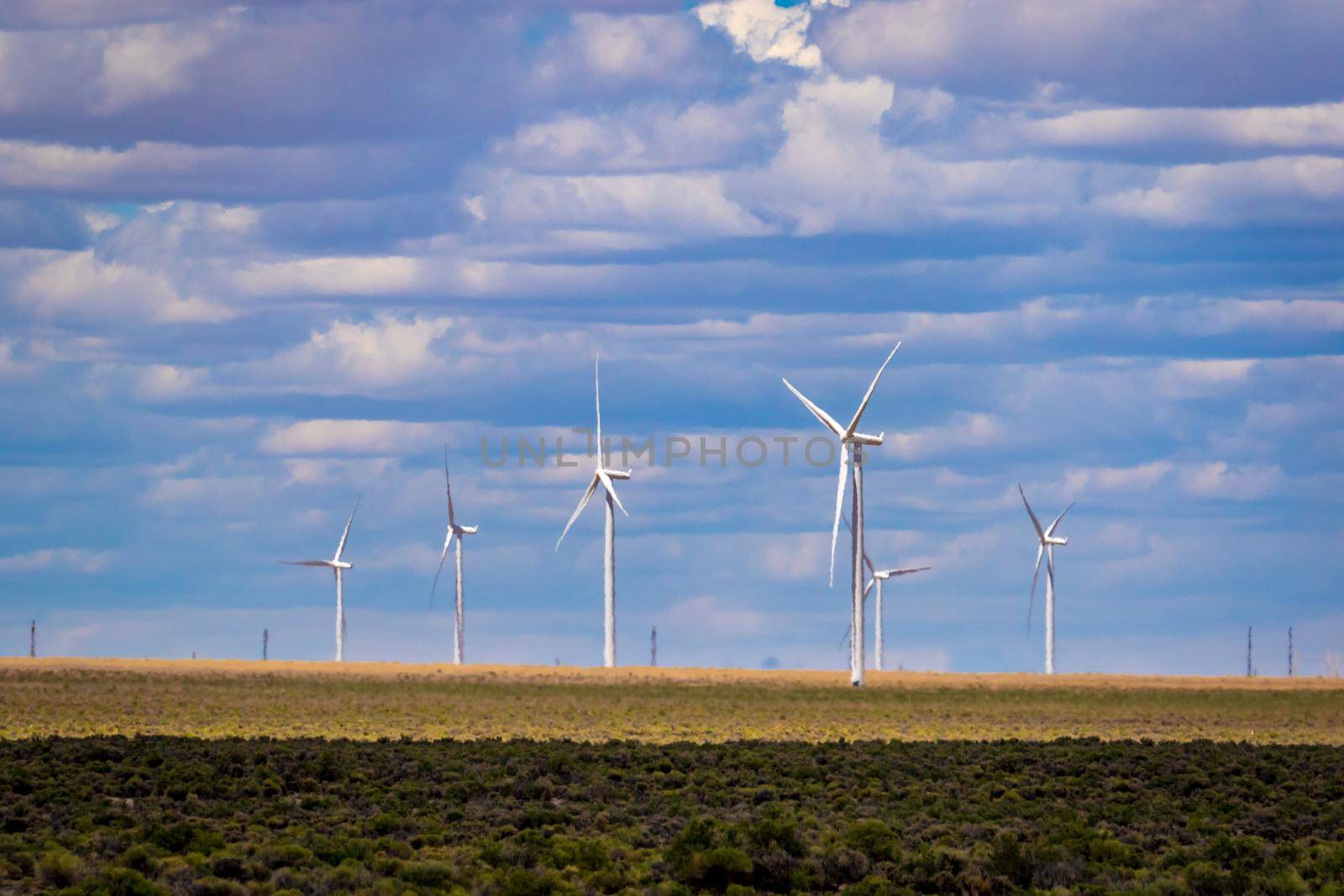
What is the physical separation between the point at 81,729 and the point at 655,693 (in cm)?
4841

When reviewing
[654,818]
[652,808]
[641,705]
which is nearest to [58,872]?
[654,818]

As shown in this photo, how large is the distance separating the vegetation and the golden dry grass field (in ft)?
57.7

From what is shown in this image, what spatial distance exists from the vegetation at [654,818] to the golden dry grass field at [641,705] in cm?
1758

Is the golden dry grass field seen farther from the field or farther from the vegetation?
the vegetation

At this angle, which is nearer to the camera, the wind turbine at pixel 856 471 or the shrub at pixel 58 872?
the shrub at pixel 58 872

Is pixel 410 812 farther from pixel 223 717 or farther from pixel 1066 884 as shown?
Answer: pixel 223 717

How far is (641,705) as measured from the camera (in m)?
103

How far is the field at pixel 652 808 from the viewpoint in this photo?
35125 mm

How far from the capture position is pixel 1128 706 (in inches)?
4331

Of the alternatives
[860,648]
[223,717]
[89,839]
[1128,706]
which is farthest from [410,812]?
[860,648]

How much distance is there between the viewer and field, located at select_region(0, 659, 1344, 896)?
35125 millimetres

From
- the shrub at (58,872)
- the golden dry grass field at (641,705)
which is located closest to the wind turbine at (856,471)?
the golden dry grass field at (641,705)

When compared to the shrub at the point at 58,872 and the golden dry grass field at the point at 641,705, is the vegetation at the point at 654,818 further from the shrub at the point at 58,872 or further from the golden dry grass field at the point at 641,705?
the golden dry grass field at the point at 641,705

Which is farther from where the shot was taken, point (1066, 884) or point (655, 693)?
point (655, 693)
